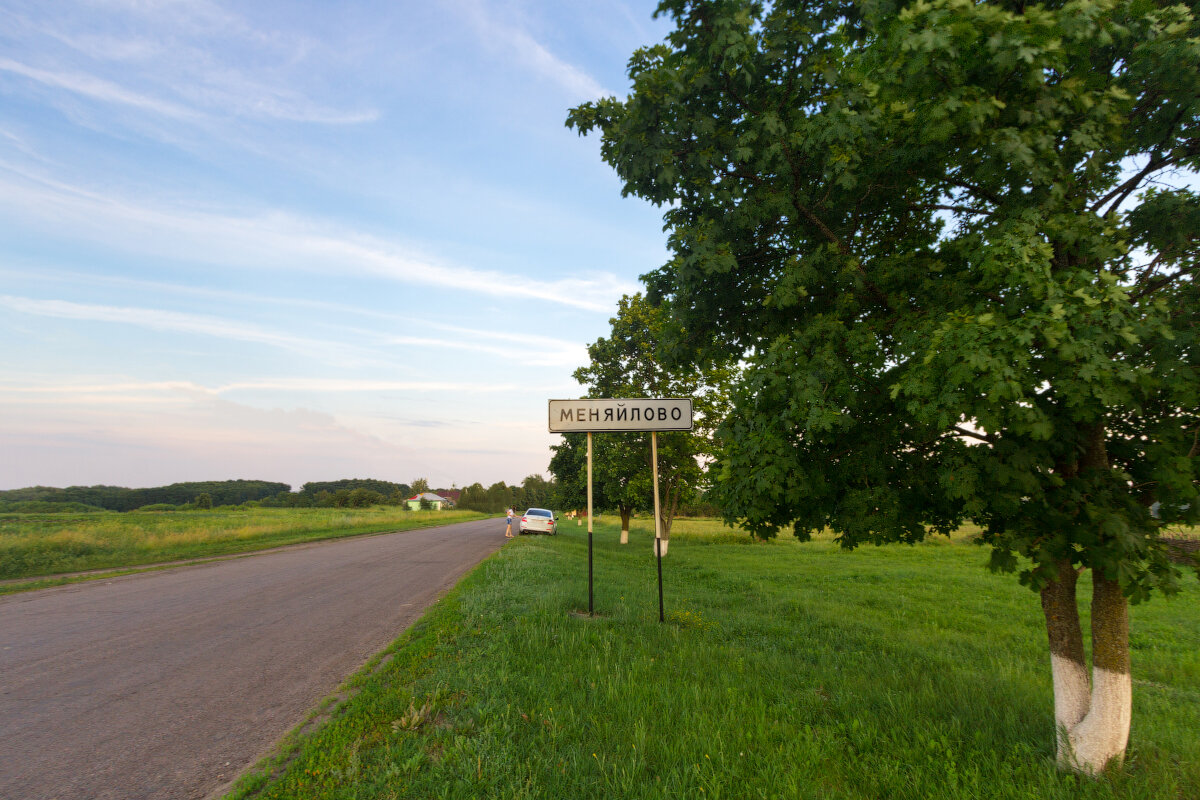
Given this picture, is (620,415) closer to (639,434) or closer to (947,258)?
(947,258)

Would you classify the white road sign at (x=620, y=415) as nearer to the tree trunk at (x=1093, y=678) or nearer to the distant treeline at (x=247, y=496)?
the tree trunk at (x=1093, y=678)

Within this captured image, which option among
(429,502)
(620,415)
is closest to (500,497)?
(429,502)

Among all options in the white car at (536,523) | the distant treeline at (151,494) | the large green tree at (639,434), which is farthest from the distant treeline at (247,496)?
the large green tree at (639,434)

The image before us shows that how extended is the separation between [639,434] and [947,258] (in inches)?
784

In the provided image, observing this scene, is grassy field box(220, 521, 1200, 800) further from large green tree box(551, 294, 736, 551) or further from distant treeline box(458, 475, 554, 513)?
distant treeline box(458, 475, 554, 513)

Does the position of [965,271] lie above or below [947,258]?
below

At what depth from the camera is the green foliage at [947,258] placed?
11.0ft

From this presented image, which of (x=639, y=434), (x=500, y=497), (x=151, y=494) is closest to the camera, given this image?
(x=639, y=434)

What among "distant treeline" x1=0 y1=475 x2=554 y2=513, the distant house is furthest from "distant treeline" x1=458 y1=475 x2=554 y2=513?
the distant house

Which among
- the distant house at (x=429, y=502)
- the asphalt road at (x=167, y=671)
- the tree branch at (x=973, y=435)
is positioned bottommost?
the distant house at (x=429, y=502)

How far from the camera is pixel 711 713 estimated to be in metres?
4.32

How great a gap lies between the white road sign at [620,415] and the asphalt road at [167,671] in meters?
4.11

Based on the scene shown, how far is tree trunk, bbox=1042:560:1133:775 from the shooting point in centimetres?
379

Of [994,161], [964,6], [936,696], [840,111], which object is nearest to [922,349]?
[994,161]
